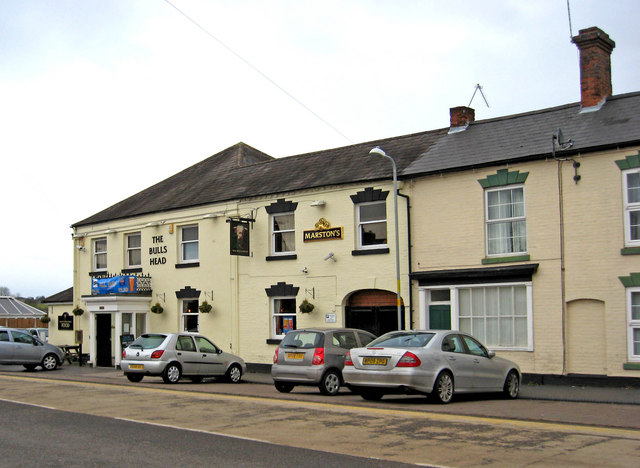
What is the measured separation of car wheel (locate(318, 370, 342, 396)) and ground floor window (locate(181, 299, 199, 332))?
1295 cm

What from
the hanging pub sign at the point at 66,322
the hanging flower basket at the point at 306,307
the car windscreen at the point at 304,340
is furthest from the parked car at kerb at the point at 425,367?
the hanging pub sign at the point at 66,322

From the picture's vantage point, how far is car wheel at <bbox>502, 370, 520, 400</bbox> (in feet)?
53.4

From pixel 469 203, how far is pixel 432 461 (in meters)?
13.6

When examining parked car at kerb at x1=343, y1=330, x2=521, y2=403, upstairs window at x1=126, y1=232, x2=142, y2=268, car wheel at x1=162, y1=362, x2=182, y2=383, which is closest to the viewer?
parked car at kerb at x1=343, y1=330, x2=521, y2=403

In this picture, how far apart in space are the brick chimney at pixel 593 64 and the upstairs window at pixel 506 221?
11.9 feet

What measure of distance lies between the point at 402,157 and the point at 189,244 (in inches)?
398

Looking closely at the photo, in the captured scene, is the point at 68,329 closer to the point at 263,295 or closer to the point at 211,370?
the point at 263,295

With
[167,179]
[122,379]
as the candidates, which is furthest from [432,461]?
[167,179]

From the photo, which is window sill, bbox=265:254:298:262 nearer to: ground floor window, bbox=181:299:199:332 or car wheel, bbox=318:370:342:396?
ground floor window, bbox=181:299:199:332

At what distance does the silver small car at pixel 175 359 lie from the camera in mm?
21266

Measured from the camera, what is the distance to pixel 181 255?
30078 millimetres

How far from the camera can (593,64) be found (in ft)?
70.1

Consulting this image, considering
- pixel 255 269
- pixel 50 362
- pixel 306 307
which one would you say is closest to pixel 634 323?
pixel 306 307

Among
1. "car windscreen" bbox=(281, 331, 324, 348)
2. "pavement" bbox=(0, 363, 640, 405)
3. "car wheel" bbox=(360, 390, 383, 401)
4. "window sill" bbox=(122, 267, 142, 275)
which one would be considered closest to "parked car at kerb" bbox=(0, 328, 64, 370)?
"window sill" bbox=(122, 267, 142, 275)
